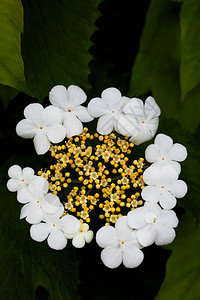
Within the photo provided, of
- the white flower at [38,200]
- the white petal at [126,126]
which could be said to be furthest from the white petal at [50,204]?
the white petal at [126,126]

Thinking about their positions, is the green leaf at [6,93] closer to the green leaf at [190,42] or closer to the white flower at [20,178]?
the white flower at [20,178]

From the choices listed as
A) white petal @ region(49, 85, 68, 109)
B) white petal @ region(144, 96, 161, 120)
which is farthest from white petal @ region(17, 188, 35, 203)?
white petal @ region(144, 96, 161, 120)

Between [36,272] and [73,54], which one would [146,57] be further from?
[36,272]

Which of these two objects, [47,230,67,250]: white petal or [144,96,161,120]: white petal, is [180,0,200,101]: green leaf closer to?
[144,96,161,120]: white petal

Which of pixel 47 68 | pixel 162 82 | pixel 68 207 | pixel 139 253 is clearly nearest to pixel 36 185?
pixel 68 207

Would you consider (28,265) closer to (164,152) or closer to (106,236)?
(106,236)

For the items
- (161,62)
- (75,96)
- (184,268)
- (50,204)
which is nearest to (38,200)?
(50,204)
